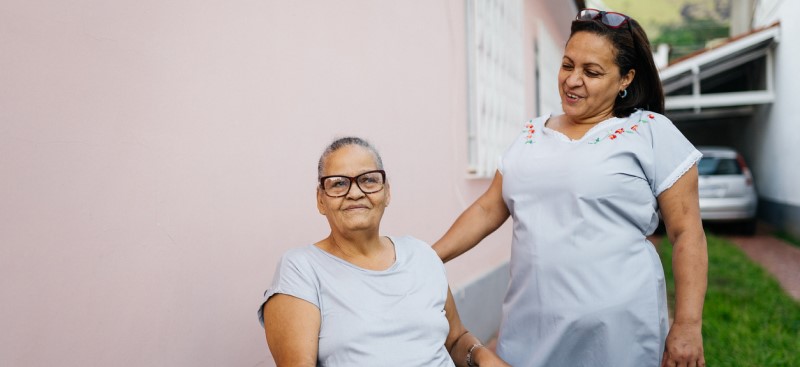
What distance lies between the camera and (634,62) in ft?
7.25

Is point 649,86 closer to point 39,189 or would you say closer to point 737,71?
point 39,189

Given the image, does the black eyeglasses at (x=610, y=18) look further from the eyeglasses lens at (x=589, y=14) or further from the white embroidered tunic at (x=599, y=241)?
the white embroidered tunic at (x=599, y=241)

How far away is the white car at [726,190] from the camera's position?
1255 cm

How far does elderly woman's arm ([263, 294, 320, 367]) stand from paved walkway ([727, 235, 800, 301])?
6.59 meters

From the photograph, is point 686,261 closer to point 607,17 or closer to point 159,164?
point 607,17

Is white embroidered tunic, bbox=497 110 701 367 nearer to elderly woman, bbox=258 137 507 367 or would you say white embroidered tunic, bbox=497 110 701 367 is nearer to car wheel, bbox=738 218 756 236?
elderly woman, bbox=258 137 507 367

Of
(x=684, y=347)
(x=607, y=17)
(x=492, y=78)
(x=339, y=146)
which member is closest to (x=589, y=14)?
(x=607, y=17)

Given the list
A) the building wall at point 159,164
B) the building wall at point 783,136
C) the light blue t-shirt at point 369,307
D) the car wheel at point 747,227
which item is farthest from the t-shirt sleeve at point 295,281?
the car wheel at point 747,227

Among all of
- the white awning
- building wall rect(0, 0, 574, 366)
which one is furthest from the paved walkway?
building wall rect(0, 0, 574, 366)

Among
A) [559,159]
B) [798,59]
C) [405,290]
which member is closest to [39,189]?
[405,290]

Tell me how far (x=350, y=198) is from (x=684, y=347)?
94cm

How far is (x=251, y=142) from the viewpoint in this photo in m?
2.48

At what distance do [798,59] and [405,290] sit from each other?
1186 centimetres

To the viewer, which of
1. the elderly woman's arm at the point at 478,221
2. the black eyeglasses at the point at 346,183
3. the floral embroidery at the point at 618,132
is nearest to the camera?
the black eyeglasses at the point at 346,183
